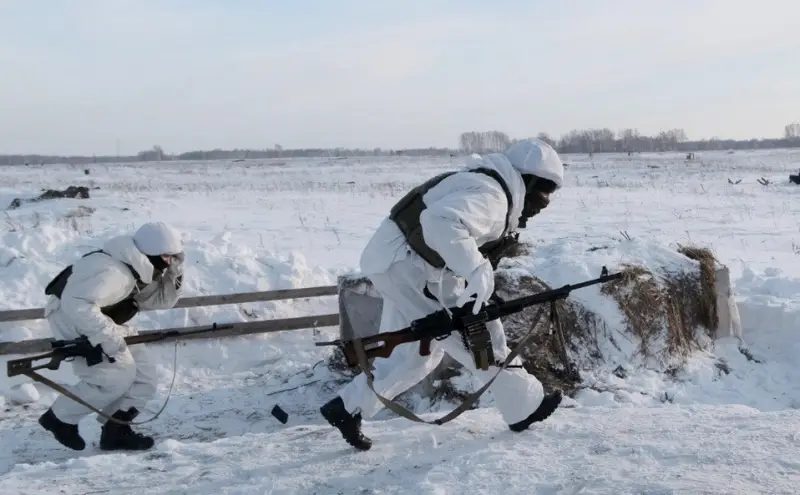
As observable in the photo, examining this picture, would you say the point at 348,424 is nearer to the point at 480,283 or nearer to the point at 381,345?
the point at 381,345

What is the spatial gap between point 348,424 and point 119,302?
2.22 m

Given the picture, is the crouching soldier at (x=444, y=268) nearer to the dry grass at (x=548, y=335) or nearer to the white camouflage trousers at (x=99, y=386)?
the white camouflage trousers at (x=99, y=386)

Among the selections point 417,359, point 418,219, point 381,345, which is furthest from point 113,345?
point 418,219

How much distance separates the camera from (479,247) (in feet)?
14.0

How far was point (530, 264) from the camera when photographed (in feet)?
24.0

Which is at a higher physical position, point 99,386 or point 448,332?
point 448,332

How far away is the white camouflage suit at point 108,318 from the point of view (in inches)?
199

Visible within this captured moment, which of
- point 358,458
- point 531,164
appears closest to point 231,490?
point 358,458

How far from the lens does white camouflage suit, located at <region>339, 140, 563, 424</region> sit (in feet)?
12.7

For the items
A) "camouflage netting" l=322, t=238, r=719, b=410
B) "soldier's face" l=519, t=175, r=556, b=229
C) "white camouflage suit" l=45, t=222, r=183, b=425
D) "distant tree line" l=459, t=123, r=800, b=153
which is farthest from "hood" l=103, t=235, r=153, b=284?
"distant tree line" l=459, t=123, r=800, b=153

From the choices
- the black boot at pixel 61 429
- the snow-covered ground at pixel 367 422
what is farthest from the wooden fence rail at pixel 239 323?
the black boot at pixel 61 429

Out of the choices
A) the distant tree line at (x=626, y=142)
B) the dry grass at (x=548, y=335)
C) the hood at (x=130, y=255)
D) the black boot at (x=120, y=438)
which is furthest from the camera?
the distant tree line at (x=626, y=142)

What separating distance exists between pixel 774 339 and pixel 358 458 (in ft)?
17.4

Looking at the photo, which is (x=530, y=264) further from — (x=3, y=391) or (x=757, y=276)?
(x=3, y=391)
